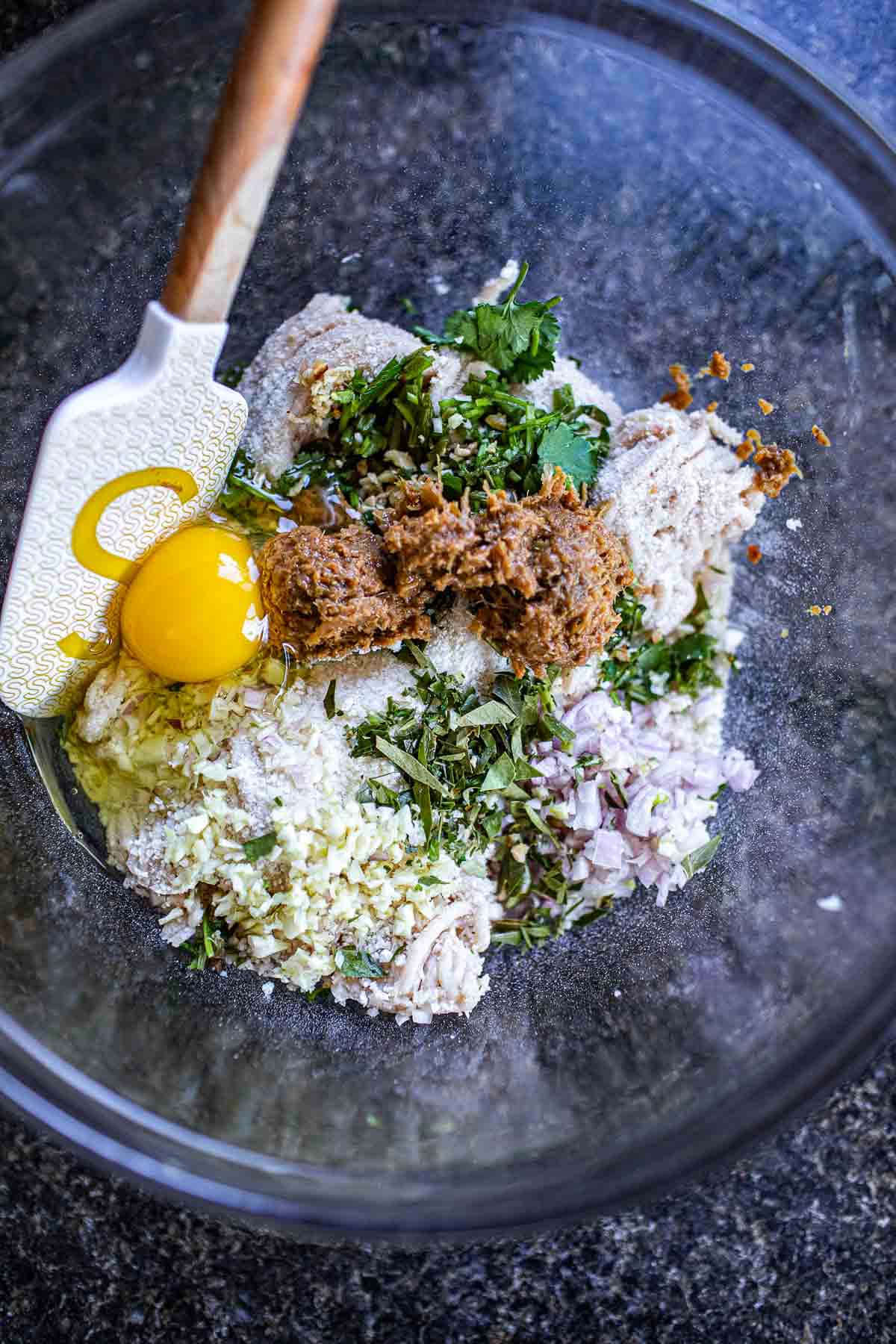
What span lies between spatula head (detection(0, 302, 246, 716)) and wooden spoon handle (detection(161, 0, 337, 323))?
0.09 m

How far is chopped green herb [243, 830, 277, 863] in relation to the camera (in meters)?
1.89

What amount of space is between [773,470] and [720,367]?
28cm

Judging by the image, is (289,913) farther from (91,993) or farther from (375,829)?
(91,993)

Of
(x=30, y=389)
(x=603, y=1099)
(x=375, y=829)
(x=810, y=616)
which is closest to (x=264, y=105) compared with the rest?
(x=30, y=389)

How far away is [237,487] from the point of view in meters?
2.07

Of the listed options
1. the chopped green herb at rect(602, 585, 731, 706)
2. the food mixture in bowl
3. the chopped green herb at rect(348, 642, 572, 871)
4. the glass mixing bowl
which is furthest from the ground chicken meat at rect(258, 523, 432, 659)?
the glass mixing bowl

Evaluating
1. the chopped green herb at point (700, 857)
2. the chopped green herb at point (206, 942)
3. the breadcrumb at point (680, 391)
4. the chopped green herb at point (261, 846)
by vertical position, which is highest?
the breadcrumb at point (680, 391)

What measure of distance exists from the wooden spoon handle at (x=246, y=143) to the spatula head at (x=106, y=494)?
0.09m

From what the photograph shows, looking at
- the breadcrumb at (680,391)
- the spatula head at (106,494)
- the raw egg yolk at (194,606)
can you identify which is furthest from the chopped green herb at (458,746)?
the breadcrumb at (680,391)

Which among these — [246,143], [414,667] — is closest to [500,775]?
[414,667]

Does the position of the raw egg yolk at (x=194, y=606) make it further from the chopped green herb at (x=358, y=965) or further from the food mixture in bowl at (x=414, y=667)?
the chopped green herb at (x=358, y=965)

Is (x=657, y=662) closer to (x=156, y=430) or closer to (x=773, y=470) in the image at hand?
(x=773, y=470)

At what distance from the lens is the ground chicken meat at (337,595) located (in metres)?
1.80

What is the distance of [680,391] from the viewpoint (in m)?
2.26
